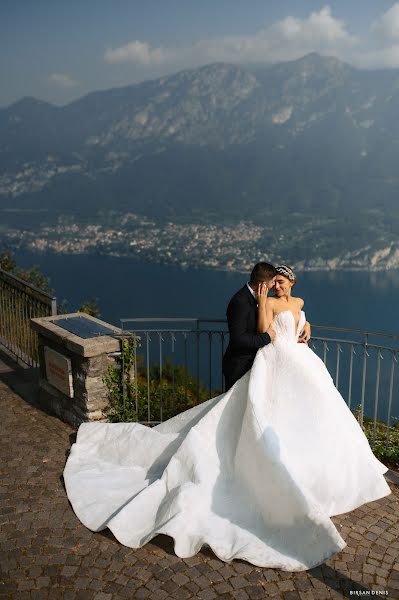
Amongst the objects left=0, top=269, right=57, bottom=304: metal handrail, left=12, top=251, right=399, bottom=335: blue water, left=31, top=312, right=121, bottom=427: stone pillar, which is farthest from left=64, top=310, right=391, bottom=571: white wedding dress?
left=12, top=251, right=399, bottom=335: blue water

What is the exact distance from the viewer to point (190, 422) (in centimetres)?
525

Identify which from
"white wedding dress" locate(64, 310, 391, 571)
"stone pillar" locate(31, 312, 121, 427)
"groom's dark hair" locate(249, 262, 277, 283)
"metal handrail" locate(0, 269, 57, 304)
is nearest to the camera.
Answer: "white wedding dress" locate(64, 310, 391, 571)

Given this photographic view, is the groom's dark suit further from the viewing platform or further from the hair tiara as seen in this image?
the viewing platform

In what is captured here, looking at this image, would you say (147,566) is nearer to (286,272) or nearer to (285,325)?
(285,325)

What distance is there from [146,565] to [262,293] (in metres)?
2.30

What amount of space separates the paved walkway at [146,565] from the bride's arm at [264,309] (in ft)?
5.47

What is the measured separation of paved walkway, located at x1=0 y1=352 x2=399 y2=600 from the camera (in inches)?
146

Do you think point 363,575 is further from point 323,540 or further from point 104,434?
point 104,434

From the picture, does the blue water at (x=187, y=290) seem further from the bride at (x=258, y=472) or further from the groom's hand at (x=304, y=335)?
the bride at (x=258, y=472)

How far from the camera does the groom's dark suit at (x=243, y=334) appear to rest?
16.1ft

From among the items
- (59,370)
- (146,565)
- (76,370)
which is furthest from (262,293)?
(59,370)

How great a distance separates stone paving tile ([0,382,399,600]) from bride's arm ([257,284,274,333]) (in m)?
→ 1.68

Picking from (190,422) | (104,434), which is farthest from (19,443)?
(190,422)

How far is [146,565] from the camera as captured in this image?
3980 mm
